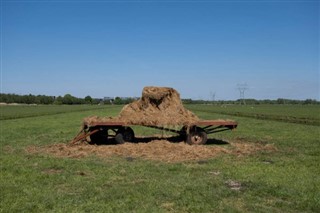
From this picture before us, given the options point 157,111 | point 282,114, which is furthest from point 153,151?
point 282,114

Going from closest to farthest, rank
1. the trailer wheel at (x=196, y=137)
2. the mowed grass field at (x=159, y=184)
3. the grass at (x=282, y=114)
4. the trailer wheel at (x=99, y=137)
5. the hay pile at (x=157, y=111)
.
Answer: the mowed grass field at (x=159, y=184) < the hay pile at (x=157, y=111) < the trailer wheel at (x=196, y=137) < the trailer wheel at (x=99, y=137) < the grass at (x=282, y=114)

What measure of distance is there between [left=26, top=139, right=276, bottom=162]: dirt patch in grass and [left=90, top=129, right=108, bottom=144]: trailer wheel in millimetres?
933

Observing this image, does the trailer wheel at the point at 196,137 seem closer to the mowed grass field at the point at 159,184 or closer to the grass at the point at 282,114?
the mowed grass field at the point at 159,184

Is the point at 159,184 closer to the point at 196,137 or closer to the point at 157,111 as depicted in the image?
the point at 196,137

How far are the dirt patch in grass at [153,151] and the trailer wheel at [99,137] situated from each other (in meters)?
0.93

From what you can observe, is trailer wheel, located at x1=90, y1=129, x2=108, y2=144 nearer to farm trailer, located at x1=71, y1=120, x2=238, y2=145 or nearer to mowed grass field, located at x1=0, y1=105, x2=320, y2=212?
farm trailer, located at x1=71, y1=120, x2=238, y2=145

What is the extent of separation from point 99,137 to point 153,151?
4.05 m

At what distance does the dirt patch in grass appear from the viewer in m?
15.3

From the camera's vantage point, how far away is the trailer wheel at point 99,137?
19339mm

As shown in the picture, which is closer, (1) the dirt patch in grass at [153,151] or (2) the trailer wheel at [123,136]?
(1) the dirt patch in grass at [153,151]

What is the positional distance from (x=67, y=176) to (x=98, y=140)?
8210 millimetres

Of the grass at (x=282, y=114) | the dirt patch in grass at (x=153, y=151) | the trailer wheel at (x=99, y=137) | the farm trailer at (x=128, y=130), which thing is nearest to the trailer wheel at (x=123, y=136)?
the farm trailer at (x=128, y=130)

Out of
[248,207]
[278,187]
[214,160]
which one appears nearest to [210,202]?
[248,207]

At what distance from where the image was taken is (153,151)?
648 inches
